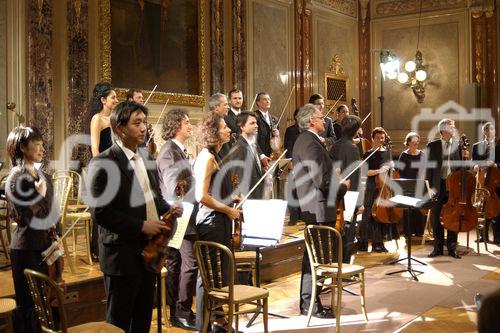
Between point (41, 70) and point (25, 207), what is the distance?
10.3 ft

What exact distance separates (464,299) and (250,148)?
84.3 inches

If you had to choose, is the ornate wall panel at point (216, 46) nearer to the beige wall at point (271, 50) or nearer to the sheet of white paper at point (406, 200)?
the beige wall at point (271, 50)

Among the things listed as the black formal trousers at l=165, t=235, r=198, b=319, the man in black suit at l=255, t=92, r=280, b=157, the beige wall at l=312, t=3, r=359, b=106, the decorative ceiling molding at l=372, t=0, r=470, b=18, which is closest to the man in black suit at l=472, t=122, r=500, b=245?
the man in black suit at l=255, t=92, r=280, b=157

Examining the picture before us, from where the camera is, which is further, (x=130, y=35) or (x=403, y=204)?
(x=130, y=35)

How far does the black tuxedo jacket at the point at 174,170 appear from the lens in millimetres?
3869

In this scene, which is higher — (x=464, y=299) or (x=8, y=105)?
(x=8, y=105)

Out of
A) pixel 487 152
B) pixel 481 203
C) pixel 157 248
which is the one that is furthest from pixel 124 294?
pixel 487 152

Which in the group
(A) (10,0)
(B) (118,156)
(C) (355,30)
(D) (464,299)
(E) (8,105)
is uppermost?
(C) (355,30)

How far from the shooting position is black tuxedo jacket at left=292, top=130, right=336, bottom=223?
4.17 meters

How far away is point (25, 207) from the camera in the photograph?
302cm

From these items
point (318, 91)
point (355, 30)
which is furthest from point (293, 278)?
point (355, 30)

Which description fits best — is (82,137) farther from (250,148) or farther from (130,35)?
(250,148)

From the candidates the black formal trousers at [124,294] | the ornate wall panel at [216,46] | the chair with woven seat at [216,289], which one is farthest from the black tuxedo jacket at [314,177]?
the ornate wall panel at [216,46]

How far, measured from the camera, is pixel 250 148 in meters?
4.32
